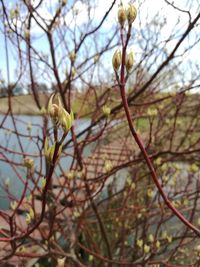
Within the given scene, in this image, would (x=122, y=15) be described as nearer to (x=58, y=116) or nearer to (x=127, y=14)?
(x=127, y=14)

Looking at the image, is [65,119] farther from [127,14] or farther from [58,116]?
[127,14]

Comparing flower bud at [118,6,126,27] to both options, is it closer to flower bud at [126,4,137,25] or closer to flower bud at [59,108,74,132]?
flower bud at [126,4,137,25]

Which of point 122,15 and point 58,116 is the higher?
point 122,15

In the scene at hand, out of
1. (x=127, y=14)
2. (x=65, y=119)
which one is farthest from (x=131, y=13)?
(x=65, y=119)

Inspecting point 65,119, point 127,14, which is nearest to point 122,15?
point 127,14

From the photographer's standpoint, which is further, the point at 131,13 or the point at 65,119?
the point at 131,13

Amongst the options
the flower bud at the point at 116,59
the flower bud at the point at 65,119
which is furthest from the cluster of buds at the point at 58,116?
the flower bud at the point at 116,59

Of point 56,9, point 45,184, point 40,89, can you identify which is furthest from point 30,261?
point 45,184

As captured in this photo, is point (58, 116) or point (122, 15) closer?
point (58, 116)
